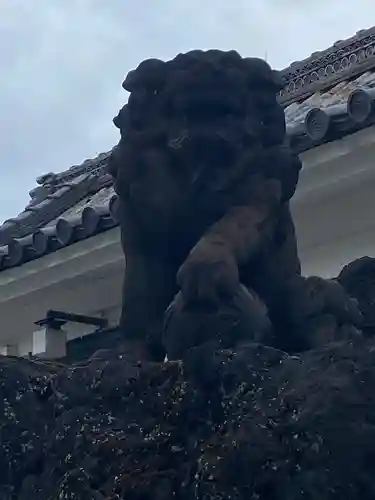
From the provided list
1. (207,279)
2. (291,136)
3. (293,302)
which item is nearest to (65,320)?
(291,136)

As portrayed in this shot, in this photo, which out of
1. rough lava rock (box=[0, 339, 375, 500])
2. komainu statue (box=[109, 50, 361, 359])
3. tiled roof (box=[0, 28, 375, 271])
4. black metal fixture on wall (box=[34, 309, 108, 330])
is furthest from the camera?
black metal fixture on wall (box=[34, 309, 108, 330])

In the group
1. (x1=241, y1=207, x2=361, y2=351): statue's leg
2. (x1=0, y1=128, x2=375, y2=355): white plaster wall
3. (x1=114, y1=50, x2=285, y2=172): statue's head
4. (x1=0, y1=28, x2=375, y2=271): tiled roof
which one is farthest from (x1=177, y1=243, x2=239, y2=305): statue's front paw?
(x1=0, y1=128, x2=375, y2=355): white plaster wall

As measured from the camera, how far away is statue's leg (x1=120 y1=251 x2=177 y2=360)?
10.7 ft

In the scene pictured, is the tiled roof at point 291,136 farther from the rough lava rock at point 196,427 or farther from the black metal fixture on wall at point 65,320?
the rough lava rock at point 196,427

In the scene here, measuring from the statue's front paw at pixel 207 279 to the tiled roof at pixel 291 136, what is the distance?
530 millimetres

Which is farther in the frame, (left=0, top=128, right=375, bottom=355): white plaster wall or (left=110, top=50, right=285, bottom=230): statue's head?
(left=0, top=128, right=375, bottom=355): white plaster wall

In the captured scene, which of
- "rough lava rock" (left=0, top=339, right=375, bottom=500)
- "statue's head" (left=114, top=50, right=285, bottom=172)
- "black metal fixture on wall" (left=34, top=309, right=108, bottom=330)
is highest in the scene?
"statue's head" (left=114, top=50, right=285, bottom=172)

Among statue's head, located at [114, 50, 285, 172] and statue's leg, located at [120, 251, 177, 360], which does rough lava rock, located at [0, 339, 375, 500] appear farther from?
statue's head, located at [114, 50, 285, 172]

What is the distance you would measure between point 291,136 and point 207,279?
6.64 ft

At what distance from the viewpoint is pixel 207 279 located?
9.47 feet

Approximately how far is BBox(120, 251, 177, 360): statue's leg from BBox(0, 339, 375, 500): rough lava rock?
0.14 m

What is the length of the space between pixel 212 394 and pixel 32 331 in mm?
5010

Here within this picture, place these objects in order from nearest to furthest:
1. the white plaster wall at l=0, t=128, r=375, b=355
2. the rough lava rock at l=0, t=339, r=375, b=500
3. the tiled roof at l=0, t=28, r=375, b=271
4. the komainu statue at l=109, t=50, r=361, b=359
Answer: the rough lava rock at l=0, t=339, r=375, b=500
the komainu statue at l=109, t=50, r=361, b=359
the tiled roof at l=0, t=28, r=375, b=271
the white plaster wall at l=0, t=128, r=375, b=355

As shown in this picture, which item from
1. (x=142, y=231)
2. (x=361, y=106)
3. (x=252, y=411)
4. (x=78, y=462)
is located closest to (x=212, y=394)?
(x=252, y=411)
